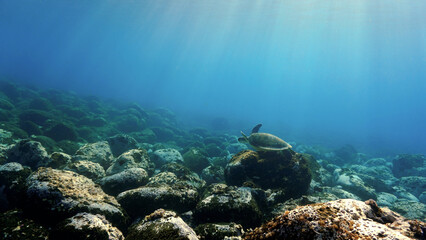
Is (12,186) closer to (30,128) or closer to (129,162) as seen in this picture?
(129,162)

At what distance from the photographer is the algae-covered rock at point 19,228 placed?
9.37ft

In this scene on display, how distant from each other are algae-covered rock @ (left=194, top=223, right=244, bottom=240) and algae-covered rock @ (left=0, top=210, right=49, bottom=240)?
2.66 meters

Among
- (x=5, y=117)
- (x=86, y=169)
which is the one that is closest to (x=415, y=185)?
(x=86, y=169)

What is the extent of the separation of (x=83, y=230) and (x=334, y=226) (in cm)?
362

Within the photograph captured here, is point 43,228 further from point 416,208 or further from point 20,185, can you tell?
point 416,208

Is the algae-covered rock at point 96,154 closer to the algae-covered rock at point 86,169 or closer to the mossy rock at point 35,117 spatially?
the algae-covered rock at point 86,169

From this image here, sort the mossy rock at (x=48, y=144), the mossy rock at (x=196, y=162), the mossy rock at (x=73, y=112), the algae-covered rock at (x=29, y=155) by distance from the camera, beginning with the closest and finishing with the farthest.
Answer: the algae-covered rock at (x=29, y=155), the mossy rock at (x=48, y=144), the mossy rock at (x=196, y=162), the mossy rock at (x=73, y=112)

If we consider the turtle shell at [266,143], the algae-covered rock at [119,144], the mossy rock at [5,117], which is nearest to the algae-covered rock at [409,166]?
the turtle shell at [266,143]

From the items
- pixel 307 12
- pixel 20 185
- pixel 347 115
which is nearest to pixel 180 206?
pixel 20 185

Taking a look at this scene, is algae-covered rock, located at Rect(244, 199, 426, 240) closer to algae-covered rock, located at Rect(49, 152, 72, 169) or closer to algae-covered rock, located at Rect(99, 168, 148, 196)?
algae-covered rock, located at Rect(99, 168, 148, 196)

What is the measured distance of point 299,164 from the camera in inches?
283

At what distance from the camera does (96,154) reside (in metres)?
9.32

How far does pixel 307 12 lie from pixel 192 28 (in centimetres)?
5309

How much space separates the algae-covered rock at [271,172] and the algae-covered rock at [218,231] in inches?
124
